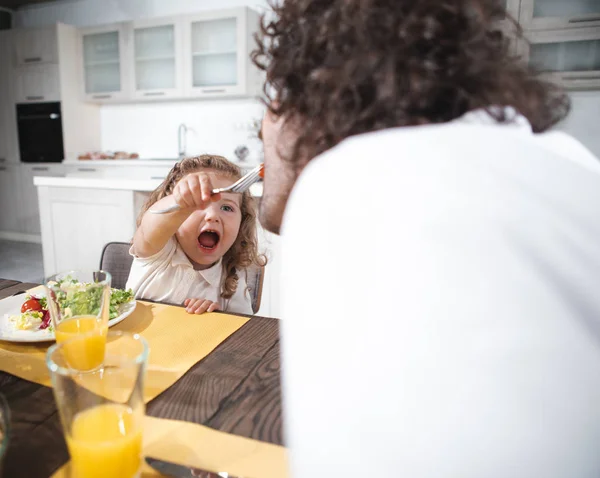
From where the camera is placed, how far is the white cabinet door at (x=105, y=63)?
461 cm

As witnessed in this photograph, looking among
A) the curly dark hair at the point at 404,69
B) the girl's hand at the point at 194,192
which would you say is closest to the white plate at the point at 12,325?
the girl's hand at the point at 194,192

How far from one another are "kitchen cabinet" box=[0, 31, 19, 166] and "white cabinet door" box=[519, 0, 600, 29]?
5.08 metres

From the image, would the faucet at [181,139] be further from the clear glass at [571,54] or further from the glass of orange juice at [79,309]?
the glass of orange juice at [79,309]

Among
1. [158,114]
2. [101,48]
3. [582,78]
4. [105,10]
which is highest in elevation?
[105,10]

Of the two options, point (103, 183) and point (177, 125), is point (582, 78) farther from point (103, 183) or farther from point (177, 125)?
point (177, 125)

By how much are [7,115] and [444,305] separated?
610 centimetres

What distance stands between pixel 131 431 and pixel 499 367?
394 millimetres

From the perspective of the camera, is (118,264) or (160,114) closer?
(118,264)

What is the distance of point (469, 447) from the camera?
1.09 ft

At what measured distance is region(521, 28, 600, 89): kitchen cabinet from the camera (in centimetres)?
316

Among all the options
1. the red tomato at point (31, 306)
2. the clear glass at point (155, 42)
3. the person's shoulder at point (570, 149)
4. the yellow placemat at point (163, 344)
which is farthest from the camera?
the clear glass at point (155, 42)

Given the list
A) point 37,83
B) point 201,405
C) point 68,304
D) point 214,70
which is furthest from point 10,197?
point 201,405

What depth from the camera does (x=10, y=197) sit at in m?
5.27

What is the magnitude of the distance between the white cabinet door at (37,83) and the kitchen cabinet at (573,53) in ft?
14.6
